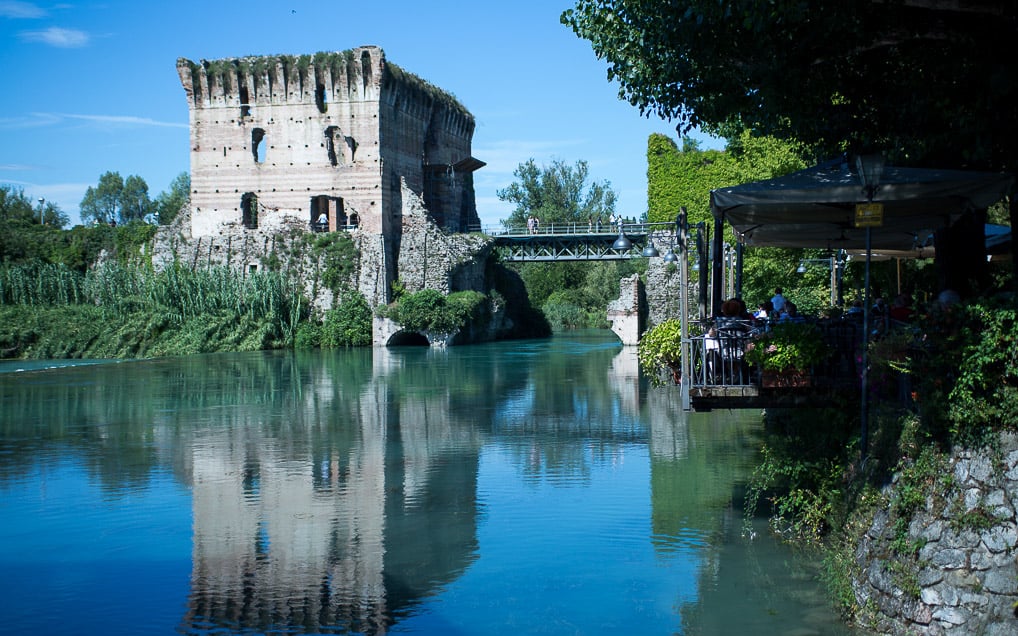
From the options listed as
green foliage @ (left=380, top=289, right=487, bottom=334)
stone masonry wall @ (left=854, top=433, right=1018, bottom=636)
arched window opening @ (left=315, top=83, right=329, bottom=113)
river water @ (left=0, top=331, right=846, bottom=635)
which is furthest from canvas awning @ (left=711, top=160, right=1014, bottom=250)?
arched window opening @ (left=315, top=83, right=329, bottom=113)

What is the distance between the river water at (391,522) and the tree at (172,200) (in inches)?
2562

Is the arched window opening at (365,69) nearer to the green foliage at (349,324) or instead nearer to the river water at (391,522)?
the green foliage at (349,324)

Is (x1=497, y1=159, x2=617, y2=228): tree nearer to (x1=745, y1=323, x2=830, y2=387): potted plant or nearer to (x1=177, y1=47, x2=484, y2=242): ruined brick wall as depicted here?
(x1=177, y1=47, x2=484, y2=242): ruined brick wall

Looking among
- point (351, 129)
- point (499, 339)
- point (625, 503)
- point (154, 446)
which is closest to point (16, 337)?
point (351, 129)

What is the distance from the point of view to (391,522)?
38.3 feet

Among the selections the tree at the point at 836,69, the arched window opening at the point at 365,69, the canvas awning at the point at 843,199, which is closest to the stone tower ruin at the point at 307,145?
the arched window opening at the point at 365,69

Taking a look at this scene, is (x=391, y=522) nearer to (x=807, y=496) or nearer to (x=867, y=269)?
(x=807, y=496)

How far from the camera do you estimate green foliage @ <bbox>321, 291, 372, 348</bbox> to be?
4541cm

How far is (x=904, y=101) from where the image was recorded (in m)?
10.4

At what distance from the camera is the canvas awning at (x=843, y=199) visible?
8828mm

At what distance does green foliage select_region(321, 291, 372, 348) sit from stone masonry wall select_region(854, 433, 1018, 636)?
129 feet

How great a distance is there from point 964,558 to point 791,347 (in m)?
2.69

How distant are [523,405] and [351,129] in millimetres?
29363

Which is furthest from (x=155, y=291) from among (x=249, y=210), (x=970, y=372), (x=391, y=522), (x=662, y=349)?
(x=970, y=372)
